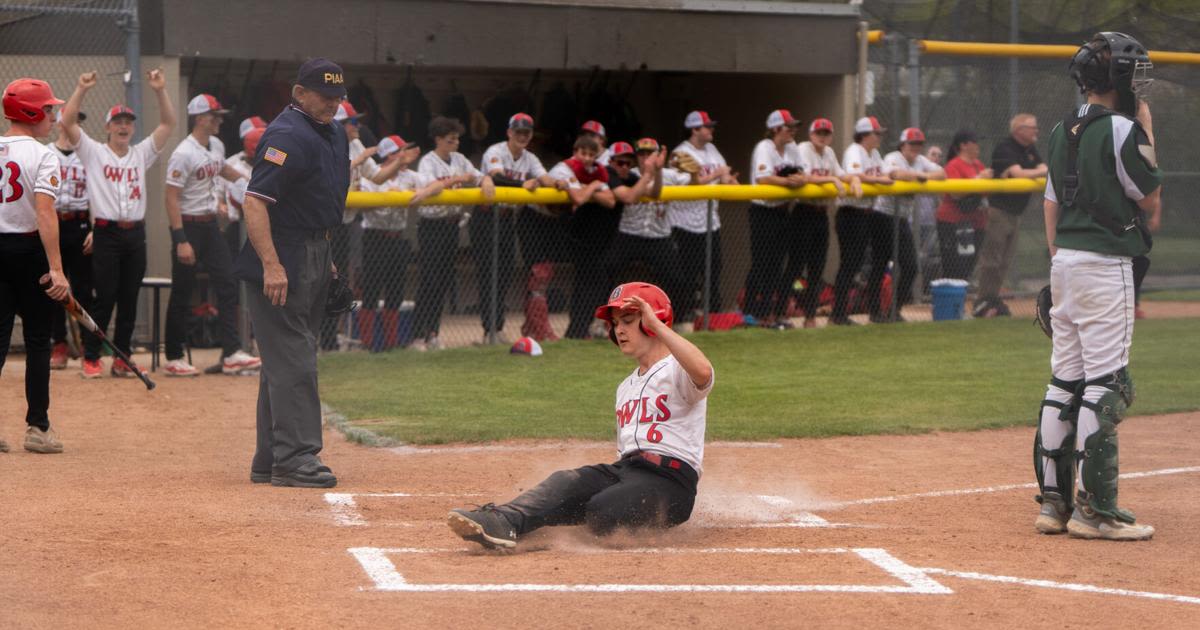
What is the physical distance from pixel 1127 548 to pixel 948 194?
941cm

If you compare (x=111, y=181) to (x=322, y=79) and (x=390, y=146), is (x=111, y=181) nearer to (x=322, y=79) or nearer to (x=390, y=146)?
(x=390, y=146)

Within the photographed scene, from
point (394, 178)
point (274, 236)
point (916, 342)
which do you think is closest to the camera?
point (274, 236)

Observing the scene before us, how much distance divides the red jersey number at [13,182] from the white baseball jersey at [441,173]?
4.87 m

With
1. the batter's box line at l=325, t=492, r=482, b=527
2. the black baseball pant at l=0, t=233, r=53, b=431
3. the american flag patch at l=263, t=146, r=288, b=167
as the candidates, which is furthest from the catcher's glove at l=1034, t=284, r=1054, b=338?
the black baseball pant at l=0, t=233, r=53, b=431

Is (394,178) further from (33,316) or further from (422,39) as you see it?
(33,316)

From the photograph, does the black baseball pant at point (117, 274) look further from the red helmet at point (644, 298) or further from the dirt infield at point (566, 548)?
the red helmet at point (644, 298)

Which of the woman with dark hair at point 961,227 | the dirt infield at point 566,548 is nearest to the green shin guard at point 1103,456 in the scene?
the dirt infield at point 566,548

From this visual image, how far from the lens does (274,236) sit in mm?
7113

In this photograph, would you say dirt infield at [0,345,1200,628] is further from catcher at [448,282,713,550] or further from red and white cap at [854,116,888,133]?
red and white cap at [854,116,888,133]

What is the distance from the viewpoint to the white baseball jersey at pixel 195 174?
36.5 feet

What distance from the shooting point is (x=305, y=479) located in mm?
7148

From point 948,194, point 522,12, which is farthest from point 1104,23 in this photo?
point 522,12

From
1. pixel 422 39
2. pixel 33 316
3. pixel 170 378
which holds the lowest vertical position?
pixel 170 378

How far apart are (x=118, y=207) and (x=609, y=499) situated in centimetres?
621
